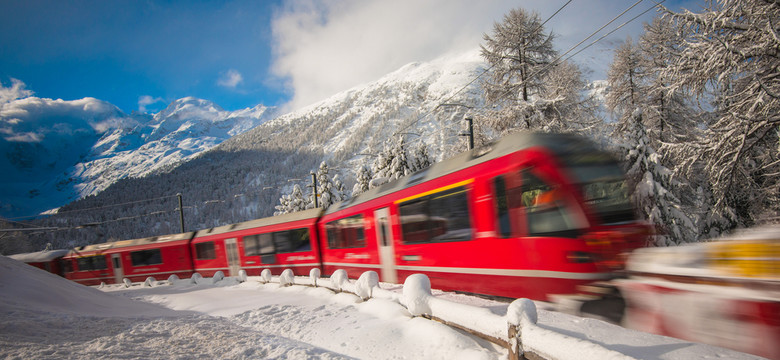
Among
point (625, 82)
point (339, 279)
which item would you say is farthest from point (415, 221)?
point (625, 82)

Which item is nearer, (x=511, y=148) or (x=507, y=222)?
(x=507, y=222)

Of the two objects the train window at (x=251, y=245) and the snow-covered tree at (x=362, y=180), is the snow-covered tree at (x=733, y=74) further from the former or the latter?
the snow-covered tree at (x=362, y=180)

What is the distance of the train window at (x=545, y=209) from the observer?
5.14 metres

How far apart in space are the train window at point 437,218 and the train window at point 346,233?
7.41 feet

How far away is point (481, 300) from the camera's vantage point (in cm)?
638

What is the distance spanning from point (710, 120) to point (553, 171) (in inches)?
633

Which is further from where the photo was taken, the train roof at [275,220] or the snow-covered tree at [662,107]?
the snow-covered tree at [662,107]

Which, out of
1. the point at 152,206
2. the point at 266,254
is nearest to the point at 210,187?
the point at 152,206

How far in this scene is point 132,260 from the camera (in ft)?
68.7

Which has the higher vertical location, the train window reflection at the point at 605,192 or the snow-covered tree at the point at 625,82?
the snow-covered tree at the point at 625,82

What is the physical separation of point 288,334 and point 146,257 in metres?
20.3

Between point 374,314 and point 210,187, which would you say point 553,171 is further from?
point 210,187

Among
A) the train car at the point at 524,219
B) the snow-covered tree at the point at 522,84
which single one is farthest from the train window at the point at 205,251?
the snow-covered tree at the point at 522,84

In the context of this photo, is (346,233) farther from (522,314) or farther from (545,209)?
(522,314)
